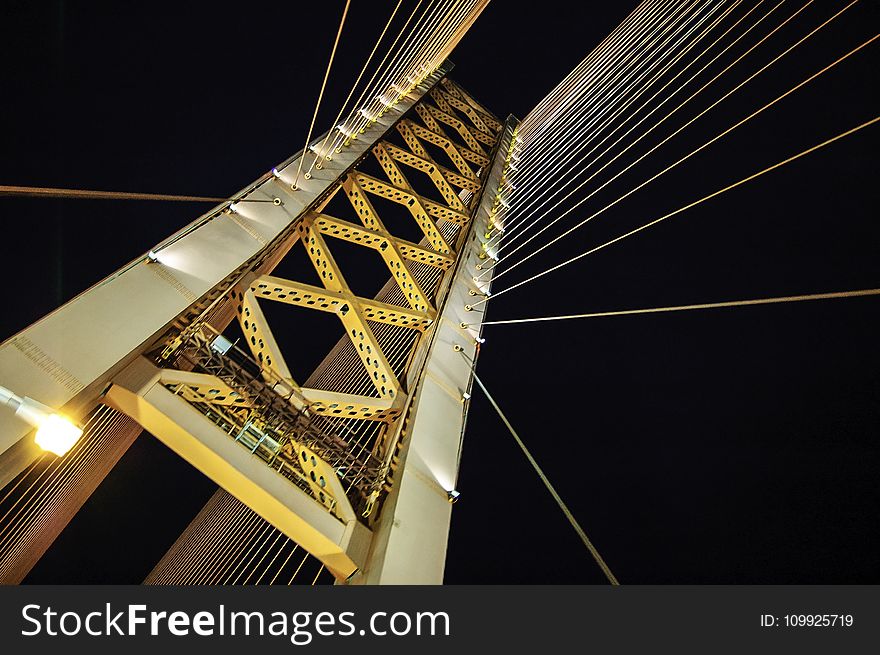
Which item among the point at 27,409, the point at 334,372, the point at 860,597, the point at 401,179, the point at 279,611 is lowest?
the point at 279,611

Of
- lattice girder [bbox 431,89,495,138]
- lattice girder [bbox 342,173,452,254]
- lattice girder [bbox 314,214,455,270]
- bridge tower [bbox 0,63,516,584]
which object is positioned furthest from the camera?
lattice girder [bbox 431,89,495,138]

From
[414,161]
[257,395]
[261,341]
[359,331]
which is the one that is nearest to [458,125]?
[414,161]

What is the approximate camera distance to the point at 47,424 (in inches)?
72.0

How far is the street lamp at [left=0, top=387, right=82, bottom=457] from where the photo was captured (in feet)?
5.98

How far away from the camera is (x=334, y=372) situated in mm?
6551

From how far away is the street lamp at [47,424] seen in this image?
182 cm

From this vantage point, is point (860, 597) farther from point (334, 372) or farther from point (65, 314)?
point (334, 372)

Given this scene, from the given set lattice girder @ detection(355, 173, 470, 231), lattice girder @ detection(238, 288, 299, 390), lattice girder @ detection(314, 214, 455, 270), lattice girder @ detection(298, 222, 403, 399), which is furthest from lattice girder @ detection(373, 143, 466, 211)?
lattice girder @ detection(238, 288, 299, 390)

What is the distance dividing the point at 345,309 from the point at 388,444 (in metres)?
1.50

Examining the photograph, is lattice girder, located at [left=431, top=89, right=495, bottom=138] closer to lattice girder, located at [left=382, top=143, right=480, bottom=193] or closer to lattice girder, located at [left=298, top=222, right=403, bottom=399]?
lattice girder, located at [left=382, top=143, right=480, bottom=193]

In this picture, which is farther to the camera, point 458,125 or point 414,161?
point 458,125

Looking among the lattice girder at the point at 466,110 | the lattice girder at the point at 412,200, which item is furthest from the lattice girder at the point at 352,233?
the lattice girder at the point at 466,110

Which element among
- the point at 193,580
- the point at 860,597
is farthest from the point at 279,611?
the point at 193,580

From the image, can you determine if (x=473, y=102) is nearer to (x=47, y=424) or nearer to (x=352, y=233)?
(x=352, y=233)
